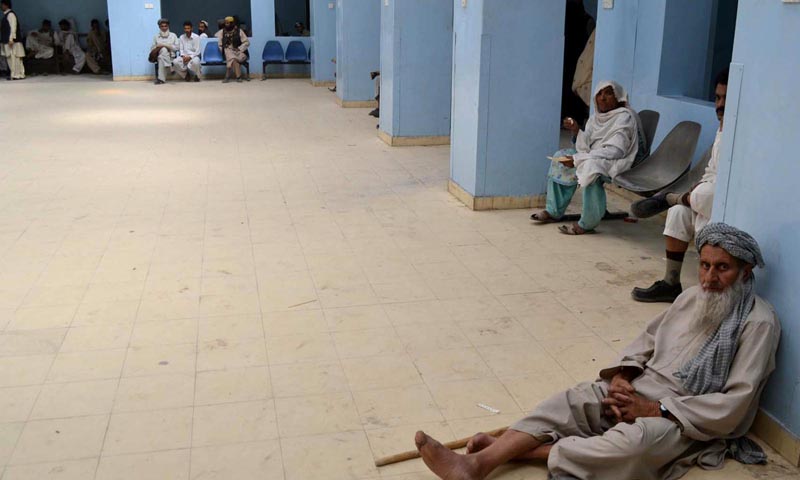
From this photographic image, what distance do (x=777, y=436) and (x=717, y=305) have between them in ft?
1.76

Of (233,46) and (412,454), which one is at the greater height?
(233,46)

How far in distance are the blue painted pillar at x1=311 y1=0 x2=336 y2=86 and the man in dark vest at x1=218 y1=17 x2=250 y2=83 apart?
176cm

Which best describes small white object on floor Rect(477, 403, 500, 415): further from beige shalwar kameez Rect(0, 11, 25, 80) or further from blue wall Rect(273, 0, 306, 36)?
blue wall Rect(273, 0, 306, 36)

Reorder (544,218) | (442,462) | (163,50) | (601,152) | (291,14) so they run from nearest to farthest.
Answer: (442,462) → (601,152) → (544,218) → (163,50) → (291,14)

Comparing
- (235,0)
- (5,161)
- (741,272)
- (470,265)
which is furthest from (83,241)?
(235,0)

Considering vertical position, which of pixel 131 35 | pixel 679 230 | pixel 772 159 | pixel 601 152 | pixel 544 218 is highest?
pixel 131 35

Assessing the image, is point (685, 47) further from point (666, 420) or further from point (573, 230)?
point (666, 420)

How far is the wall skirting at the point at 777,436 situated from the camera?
9.02 ft

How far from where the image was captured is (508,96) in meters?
5.97

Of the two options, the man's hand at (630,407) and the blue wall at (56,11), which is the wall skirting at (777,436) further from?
the blue wall at (56,11)

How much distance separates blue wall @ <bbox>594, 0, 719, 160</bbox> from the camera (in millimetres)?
5816

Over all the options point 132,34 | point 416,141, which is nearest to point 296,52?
point 132,34

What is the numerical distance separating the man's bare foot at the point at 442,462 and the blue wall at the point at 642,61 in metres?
3.87

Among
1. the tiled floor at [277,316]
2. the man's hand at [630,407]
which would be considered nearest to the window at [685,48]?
the tiled floor at [277,316]
